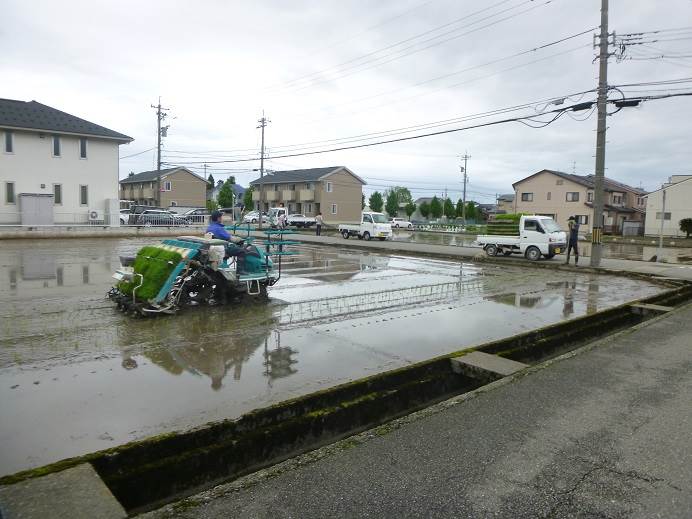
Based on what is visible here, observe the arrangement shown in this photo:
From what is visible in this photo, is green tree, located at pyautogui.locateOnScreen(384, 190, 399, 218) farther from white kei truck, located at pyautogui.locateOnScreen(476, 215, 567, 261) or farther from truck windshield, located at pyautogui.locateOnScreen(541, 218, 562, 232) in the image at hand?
truck windshield, located at pyautogui.locateOnScreen(541, 218, 562, 232)

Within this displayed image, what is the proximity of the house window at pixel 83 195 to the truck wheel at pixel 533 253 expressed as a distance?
23.7m

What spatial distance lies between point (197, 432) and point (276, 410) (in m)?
0.73

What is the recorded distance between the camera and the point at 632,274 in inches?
631

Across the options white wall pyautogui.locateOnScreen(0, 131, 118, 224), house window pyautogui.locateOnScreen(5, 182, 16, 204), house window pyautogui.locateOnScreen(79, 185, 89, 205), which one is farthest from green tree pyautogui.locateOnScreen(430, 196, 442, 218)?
house window pyautogui.locateOnScreen(5, 182, 16, 204)

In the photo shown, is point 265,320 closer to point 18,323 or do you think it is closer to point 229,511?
point 18,323

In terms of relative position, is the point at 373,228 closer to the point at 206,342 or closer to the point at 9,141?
the point at 9,141

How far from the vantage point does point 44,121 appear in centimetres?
2720

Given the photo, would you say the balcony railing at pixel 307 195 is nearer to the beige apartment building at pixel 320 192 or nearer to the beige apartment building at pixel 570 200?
the beige apartment building at pixel 320 192

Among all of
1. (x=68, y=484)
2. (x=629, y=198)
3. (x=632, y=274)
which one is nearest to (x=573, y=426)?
(x=68, y=484)

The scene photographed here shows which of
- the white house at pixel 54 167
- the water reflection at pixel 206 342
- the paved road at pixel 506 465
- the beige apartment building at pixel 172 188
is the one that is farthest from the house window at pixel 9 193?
the beige apartment building at pixel 172 188

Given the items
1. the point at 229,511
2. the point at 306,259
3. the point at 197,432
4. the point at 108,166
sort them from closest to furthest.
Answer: the point at 229,511, the point at 197,432, the point at 306,259, the point at 108,166

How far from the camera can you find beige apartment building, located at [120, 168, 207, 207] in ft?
204

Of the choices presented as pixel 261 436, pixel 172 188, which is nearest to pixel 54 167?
pixel 261 436

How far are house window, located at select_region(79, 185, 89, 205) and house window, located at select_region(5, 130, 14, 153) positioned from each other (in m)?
3.70
